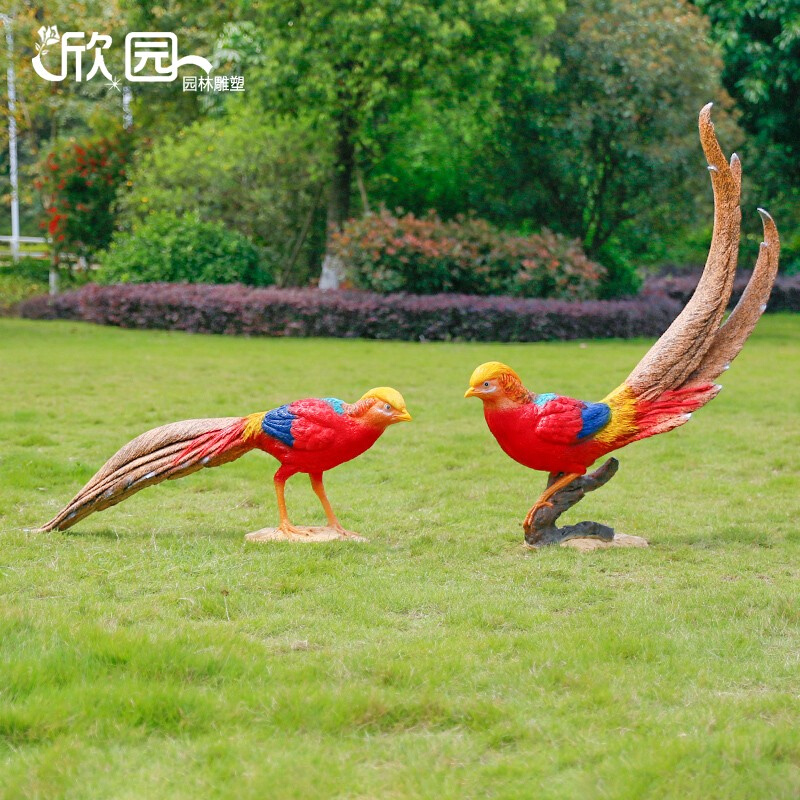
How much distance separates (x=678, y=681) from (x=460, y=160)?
57.3 feet

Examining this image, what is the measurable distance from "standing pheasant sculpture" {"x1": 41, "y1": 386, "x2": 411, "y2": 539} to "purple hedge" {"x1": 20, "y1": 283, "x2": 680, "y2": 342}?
11279 millimetres

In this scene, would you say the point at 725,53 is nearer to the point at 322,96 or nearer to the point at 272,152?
the point at 322,96

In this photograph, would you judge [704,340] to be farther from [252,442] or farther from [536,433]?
[252,442]

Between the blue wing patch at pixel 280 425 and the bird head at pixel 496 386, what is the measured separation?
3.06 feet

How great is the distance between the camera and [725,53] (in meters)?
18.0

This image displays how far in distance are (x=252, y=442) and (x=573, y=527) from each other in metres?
1.78

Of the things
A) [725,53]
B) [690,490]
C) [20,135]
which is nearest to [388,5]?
[725,53]

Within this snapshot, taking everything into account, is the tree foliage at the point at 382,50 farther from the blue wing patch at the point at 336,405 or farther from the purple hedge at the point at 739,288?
the blue wing patch at the point at 336,405

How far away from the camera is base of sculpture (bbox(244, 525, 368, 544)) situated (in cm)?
577

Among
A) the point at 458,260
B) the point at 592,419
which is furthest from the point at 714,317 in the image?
the point at 458,260

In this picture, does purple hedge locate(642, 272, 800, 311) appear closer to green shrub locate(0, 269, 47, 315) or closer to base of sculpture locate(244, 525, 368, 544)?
green shrub locate(0, 269, 47, 315)

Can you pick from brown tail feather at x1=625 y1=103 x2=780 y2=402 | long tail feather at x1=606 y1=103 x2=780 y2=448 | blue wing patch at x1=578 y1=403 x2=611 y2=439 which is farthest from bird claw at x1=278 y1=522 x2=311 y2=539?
brown tail feather at x1=625 y1=103 x2=780 y2=402

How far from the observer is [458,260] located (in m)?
17.9

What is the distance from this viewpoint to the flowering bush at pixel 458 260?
1766 cm
